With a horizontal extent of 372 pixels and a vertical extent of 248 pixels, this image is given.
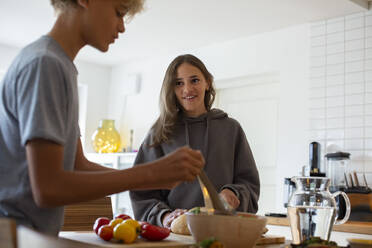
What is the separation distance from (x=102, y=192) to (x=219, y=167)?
94cm

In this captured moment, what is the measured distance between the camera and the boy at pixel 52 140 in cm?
84

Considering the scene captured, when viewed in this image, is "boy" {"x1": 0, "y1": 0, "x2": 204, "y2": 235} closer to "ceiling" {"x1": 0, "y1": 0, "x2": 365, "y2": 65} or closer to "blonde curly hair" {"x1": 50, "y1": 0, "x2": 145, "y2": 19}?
"blonde curly hair" {"x1": 50, "y1": 0, "x2": 145, "y2": 19}

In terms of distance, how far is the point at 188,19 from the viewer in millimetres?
4098

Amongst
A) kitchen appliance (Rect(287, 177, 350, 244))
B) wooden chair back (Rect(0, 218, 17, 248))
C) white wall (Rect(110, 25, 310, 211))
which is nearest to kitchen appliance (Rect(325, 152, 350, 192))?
white wall (Rect(110, 25, 310, 211))

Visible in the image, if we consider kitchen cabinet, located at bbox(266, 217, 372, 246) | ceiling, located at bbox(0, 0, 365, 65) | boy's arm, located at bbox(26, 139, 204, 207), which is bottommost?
kitchen cabinet, located at bbox(266, 217, 372, 246)

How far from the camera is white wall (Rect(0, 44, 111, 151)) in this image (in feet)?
19.0

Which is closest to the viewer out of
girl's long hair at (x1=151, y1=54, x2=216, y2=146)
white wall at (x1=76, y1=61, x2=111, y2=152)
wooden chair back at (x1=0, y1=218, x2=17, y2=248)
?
wooden chair back at (x1=0, y1=218, x2=17, y2=248)

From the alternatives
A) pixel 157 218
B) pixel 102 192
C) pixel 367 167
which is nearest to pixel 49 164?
pixel 102 192

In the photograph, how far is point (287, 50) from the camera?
414cm

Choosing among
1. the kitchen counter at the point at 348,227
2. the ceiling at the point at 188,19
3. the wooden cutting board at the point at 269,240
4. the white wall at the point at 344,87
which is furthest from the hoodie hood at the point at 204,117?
the white wall at the point at 344,87

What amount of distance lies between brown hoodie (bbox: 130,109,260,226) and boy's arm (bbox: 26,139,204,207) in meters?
0.74

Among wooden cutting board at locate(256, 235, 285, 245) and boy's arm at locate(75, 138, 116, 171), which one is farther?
wooden cutting board at locate(256, 235, 285, 245)

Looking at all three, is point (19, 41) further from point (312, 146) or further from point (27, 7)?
point (312, 146)

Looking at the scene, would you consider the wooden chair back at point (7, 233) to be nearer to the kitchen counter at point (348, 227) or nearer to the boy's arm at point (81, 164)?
the boy's arm at point (81, 164)
